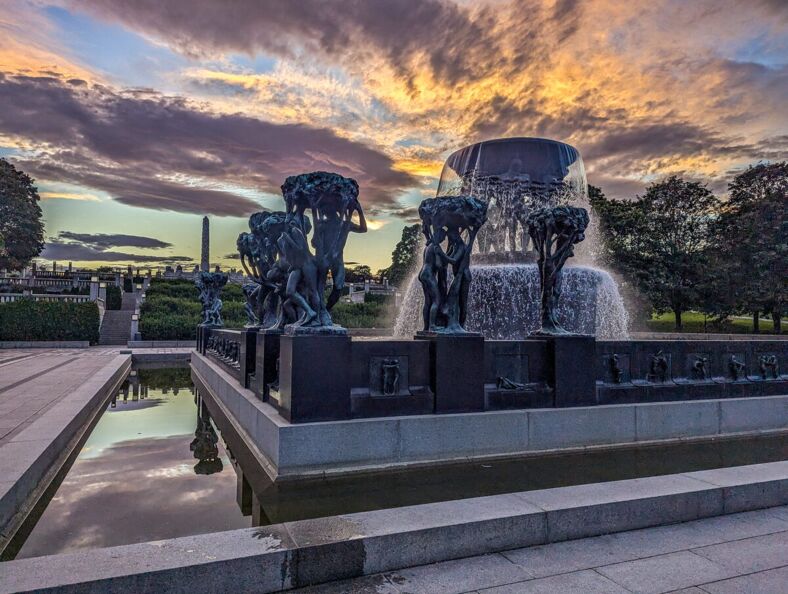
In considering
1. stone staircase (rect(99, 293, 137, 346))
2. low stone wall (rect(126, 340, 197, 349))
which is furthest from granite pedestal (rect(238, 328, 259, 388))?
stone staircase (rect(99, 293, 137, 346))

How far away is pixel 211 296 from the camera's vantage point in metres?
18.6

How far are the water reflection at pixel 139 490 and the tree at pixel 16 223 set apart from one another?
156ft

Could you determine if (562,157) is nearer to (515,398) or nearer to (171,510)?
(515,398)

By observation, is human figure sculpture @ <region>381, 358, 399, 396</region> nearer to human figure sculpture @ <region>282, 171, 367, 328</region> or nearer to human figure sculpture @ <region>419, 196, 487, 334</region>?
human figure sculpture @ <region>282, 171, 367, 328</region>

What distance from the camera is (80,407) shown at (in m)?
8.17

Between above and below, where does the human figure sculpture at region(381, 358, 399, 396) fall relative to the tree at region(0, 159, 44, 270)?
below

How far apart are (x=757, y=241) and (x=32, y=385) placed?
36.7 meters

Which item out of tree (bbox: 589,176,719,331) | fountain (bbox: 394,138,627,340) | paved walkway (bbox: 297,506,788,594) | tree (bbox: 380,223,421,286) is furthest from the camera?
tree (bbox: 380,223,421,286)

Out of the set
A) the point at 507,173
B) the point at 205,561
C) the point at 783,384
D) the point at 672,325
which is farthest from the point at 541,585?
the point at 672,325

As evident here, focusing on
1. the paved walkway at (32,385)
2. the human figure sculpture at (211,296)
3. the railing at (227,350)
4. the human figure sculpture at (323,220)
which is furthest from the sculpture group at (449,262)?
the human figure sculpture at (211,296)

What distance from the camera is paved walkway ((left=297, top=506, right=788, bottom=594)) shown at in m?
3.09

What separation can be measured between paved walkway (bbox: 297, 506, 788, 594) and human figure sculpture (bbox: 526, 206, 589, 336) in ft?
13.6

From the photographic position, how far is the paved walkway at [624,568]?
3.09 metres

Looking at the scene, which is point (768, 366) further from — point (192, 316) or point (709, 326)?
point (709, 326)
